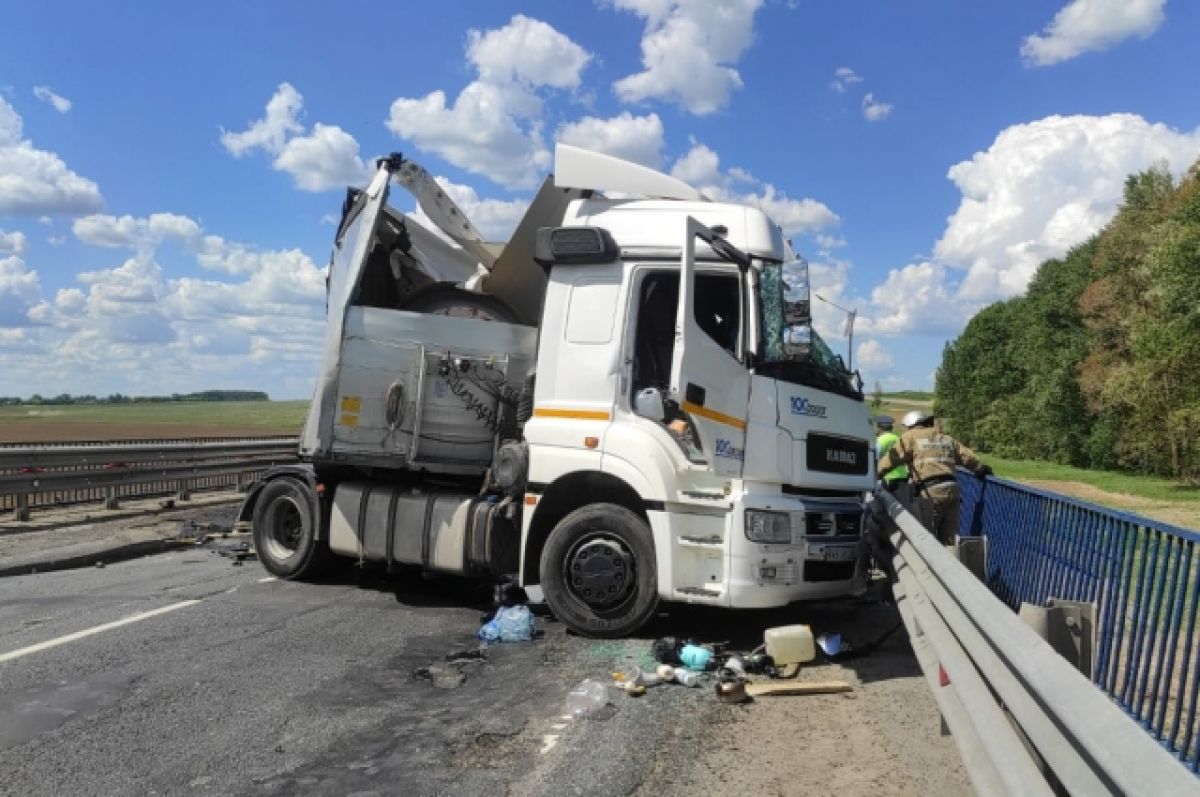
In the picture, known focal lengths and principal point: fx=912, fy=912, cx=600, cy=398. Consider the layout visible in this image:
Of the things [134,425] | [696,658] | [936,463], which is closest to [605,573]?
[696,658]

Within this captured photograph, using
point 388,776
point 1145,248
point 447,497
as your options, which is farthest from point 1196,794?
point 1145,248

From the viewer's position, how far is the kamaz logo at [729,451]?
19.7ft

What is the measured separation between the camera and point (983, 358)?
78.1 metres

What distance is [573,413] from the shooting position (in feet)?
21.7

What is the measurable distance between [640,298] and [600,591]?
6.93 feet

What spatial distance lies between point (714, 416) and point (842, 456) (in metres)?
1.14

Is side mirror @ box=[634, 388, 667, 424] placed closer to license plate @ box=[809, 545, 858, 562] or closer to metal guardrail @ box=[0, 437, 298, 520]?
license plate @ box=[809, 545, 858, 562]

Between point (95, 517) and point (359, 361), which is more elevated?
point (359, 361)

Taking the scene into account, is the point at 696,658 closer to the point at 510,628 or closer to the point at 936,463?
the point at 510,628

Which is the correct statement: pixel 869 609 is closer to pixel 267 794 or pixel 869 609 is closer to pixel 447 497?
pixel 447 497

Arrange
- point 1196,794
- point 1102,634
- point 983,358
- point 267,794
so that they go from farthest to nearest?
point 983,358 < point 1102,634 < point 267,794 < point 1196,794

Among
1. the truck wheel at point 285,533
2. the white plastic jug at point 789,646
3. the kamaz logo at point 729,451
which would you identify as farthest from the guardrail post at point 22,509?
the white plastic jug at point 789,646

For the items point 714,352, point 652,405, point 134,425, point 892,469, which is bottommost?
point 134,425

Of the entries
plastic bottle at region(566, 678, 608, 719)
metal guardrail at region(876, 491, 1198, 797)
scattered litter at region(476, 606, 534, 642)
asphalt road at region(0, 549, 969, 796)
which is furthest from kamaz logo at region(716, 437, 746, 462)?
scattered litter at region(476, 606, 534, 642)
